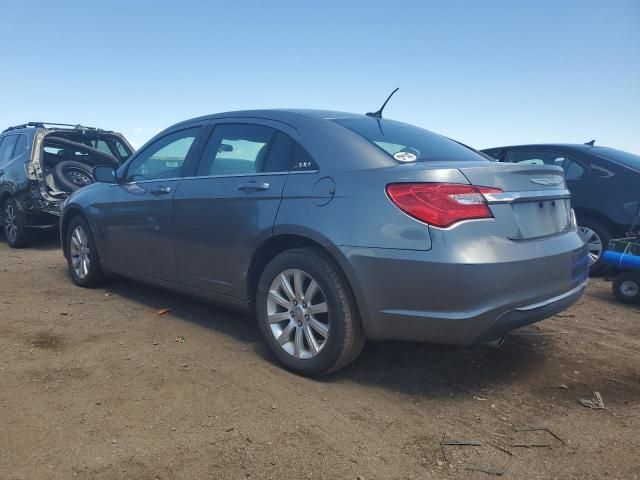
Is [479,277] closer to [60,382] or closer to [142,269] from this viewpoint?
[60,382]

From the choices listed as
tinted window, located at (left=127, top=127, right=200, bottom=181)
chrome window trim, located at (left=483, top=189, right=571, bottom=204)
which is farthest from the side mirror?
chrome window trim, located at (left=483, top=189, right=571, bottom=204)

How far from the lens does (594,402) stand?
288 centimetres

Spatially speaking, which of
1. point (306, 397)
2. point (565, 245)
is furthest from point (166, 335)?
point (565, 245)

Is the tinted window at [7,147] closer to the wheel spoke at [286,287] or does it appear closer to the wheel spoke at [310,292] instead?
the wheel spoke at [286,287]

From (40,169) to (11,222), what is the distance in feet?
3.63

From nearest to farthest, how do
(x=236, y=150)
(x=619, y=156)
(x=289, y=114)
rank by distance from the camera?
(x=289, y=114) < (x=236, y=150) < (x=619, y=156)

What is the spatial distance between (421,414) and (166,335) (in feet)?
6.63

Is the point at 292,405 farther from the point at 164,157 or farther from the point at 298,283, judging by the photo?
the point at 164,157

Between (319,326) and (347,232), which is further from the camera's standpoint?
(319,326)

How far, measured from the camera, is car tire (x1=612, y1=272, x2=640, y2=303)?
4945 millimetres

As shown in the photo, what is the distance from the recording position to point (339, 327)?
2943 mm

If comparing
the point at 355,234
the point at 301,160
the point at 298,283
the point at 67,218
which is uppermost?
the point at 301,160

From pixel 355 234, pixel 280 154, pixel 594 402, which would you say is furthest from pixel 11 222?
pixel 594 402

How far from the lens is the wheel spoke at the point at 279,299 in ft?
10.6
